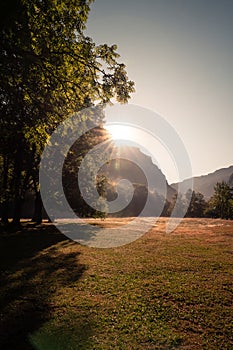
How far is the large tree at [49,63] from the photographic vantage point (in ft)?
30.7

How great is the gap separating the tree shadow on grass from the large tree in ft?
24.6

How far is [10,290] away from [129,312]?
582 cm

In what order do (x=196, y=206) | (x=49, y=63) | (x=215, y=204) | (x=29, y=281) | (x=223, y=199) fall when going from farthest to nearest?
(x=196, y=206), (x=215, y=204), (x=223, y=199), (x=29, y=281), (x=49, y=63)

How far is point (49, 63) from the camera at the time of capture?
1020cm

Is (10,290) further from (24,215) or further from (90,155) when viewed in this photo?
(24,215)

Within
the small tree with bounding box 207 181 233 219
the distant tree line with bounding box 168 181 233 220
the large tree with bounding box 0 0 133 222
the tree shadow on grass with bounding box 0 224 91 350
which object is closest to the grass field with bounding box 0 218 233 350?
the tree shadow on grass with bounding box 0 224 91 350

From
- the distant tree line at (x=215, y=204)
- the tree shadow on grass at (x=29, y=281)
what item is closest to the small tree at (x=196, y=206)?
the distant tree line at (x=215, y=204)

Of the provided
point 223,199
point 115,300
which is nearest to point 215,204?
point 223,199

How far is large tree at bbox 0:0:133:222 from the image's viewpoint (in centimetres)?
→ 934

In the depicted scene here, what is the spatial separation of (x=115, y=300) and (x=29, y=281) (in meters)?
5.02

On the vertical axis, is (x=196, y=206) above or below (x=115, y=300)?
above

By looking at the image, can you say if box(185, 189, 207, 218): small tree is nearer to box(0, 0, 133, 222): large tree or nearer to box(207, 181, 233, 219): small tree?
box(207, 181, 233, 219): small tree

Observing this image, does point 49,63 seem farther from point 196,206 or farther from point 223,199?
point 196,206

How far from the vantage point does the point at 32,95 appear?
1227 cm
